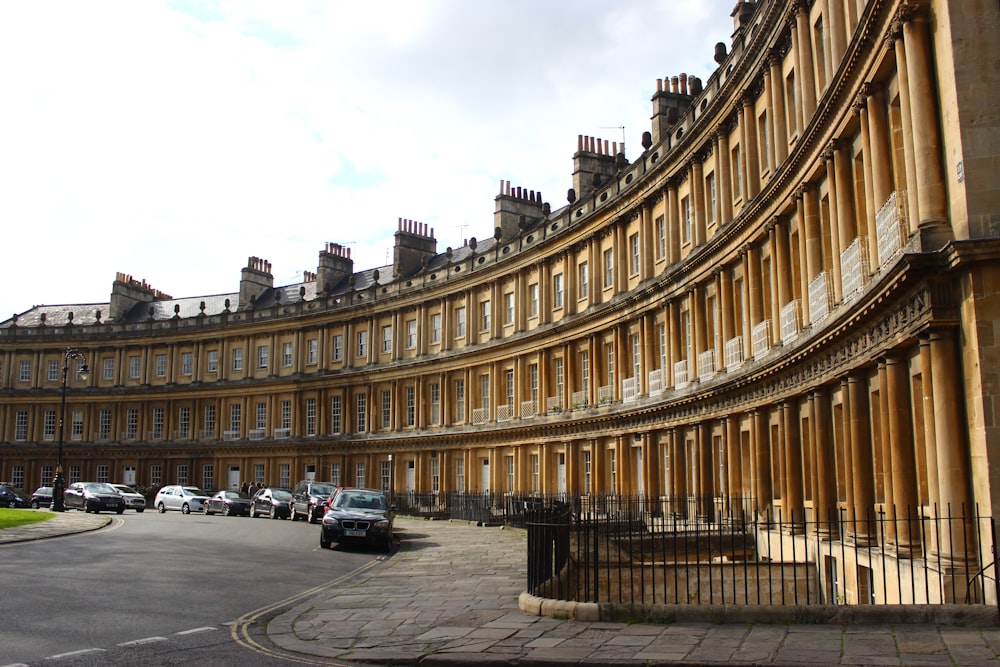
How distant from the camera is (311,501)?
1417 inches

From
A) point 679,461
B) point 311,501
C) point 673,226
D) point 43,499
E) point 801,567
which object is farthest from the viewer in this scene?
point 43,499

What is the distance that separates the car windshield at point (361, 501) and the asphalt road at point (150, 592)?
4.41ft

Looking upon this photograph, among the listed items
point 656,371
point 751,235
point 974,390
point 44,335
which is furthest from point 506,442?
point 44,335

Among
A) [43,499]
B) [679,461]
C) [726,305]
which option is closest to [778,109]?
[726,305]

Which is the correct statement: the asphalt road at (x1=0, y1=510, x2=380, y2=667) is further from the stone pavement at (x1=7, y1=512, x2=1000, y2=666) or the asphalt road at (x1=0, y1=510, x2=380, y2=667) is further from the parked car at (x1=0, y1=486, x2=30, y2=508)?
the parked car at (x1=0, y1=486, x2=30, y2=508)

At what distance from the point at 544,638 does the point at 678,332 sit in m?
20.4

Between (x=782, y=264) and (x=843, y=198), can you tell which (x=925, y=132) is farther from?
(x=782, y=264)

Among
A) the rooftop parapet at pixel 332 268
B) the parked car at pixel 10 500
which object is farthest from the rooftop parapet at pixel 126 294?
the parked car at pixel 10 500

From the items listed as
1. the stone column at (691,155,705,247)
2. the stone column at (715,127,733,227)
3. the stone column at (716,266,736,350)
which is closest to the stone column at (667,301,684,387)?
the stone column at (691,155,705,247)

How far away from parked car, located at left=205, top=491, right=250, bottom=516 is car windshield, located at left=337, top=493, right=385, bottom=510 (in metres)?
16.3

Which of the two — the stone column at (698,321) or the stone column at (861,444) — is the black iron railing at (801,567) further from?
the stone column at (698,321)

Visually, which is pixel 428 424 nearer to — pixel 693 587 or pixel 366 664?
pixel 693 587

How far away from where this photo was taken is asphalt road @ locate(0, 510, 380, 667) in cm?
1008

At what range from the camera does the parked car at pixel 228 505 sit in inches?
1601
